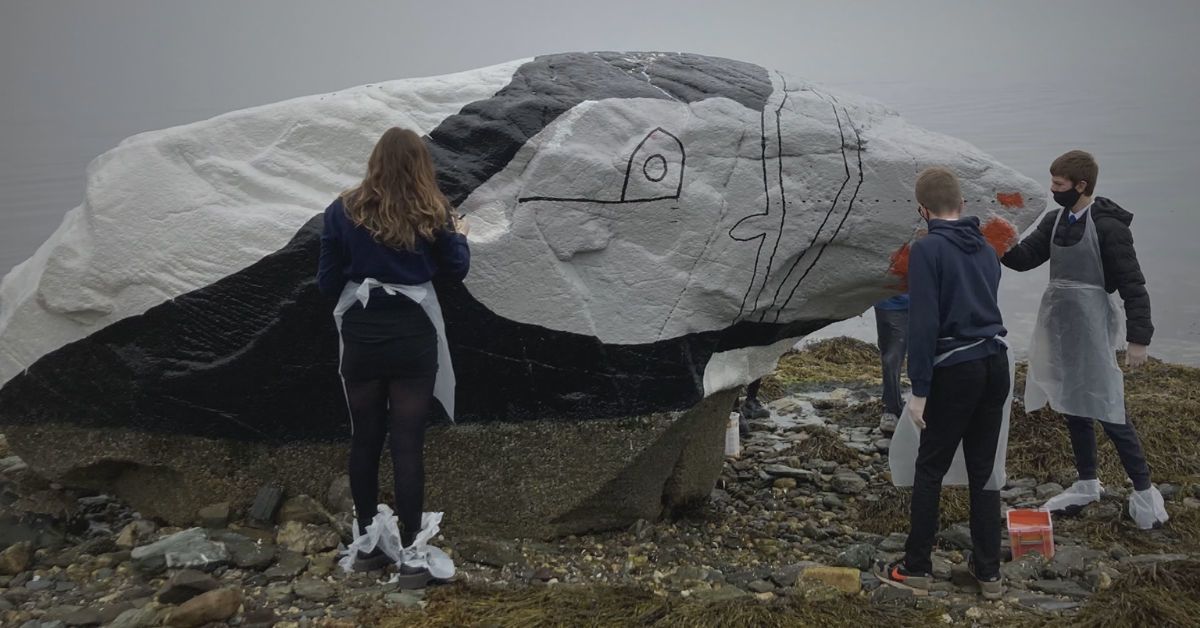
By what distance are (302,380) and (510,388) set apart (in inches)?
33.7

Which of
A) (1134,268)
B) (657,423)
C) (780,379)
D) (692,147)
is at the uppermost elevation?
(692,147)

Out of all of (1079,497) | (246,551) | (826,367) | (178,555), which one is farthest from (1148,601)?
(826,367)

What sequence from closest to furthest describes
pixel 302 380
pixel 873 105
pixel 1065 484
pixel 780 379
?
pixel 302 380 < pixel 873 105 < pixel 1065 484 < pixel 780 379

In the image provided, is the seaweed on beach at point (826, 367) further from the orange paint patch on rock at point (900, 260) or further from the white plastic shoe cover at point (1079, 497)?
the orange paint patch on rock at point (900, 260)

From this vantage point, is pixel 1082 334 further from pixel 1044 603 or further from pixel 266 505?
pixel 266 505

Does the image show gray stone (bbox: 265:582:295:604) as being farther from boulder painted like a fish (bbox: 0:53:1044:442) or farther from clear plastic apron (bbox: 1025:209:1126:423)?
clear plastic apron (bbox: 1025:209:1126:423)

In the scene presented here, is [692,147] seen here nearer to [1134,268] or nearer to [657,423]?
[657,423]

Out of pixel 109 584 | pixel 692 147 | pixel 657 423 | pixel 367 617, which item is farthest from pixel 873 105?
pixel 109 584

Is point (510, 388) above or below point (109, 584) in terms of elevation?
above

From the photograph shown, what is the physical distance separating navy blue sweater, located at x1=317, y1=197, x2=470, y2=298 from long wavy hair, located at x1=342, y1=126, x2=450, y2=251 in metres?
0.05

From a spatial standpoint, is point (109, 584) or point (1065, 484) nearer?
point (109, 584)

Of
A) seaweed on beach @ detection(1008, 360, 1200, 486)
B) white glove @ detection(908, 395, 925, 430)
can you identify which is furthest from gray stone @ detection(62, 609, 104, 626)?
seaweed on beach @ detection(1008, 360, 1200, 486)

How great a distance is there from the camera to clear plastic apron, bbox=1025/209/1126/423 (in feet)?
14.7

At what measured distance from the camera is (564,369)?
4320mm
